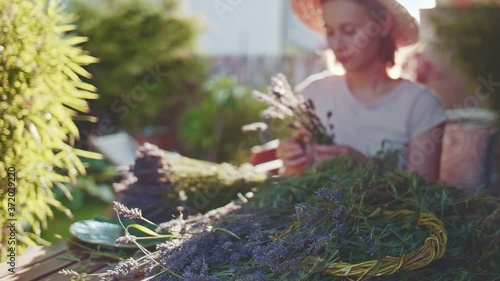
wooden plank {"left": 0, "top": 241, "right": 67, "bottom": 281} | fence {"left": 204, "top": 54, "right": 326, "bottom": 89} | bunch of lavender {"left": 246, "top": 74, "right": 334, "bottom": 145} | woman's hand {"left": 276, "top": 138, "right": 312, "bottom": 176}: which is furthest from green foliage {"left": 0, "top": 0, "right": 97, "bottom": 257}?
fence {"left": 204, "top": 54, "right": 326, "bottom": 89}

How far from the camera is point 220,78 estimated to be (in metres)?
6.07

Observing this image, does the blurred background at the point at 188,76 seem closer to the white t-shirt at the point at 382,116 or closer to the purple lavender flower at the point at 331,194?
the white t-shirt at the point at 382,116

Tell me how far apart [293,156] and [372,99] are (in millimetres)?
411

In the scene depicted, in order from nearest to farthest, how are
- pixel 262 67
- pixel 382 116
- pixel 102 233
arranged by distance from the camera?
pixel 102 233
pixel 382 116
pixel 262 67

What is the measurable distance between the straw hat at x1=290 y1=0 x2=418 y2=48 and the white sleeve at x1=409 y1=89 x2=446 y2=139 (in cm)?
24

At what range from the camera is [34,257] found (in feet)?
4.96

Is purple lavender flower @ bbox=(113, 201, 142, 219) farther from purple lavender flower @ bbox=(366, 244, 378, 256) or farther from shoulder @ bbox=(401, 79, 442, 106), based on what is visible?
shoulder @ bbox=(401, 79, 442, 106)

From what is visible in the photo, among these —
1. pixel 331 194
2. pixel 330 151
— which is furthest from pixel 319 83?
pixel 331 194

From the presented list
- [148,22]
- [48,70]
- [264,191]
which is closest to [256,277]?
[264,191]

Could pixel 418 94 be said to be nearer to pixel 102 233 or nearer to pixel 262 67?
pixel 102 233

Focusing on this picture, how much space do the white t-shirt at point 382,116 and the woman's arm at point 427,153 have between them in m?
0.02

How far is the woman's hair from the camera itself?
219 cm

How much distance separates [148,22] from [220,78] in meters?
1.00

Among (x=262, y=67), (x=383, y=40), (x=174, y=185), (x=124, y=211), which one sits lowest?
(x=262, y=67)
